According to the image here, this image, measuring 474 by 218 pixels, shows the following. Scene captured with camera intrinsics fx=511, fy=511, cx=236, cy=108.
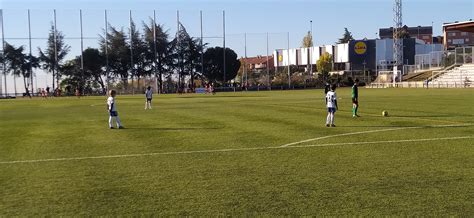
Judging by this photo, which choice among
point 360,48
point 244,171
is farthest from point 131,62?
point 244,171

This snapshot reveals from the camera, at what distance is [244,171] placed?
9.94 metres

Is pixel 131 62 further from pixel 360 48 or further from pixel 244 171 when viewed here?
pixel 244 171

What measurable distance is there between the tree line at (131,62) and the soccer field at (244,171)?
6819 cm

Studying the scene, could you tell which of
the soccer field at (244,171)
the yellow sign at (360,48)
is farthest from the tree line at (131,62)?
the soccer field at (244,171)

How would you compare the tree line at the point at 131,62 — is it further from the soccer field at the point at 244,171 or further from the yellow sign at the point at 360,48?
the soccer field at the point at 244,171

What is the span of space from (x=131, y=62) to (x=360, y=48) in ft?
150

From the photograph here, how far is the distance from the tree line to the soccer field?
68192 millimetres

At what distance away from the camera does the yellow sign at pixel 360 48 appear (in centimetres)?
10244

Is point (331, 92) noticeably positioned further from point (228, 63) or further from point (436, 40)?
point (436, 40)

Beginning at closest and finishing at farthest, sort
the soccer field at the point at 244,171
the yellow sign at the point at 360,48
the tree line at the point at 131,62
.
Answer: the soccer field at the point at 244,171 < the tree line at the point at 131,62 < the yellow sign at the point at 360,48

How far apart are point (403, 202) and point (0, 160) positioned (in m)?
9.25

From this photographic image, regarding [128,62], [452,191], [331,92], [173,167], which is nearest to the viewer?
[452,191]

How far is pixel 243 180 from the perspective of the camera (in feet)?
29.7

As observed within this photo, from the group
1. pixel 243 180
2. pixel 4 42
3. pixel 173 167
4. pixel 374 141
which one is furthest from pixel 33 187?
pixel 4 42
